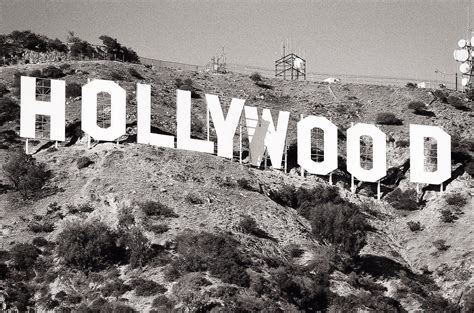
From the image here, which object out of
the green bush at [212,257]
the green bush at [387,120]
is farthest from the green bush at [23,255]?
the green bush at [387,120]

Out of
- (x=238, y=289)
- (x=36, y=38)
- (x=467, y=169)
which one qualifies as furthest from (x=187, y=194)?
(x=36, y=38)

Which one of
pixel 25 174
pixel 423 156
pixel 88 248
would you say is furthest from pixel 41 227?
pixel 423 156

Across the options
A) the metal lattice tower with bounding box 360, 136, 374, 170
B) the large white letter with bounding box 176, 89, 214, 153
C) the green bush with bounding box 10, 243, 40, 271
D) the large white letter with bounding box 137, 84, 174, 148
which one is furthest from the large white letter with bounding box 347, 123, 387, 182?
the green bush with bounding box 10, 243, 40, 271

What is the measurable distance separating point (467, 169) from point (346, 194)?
10913 mm

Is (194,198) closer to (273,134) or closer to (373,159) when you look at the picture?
(273,134)

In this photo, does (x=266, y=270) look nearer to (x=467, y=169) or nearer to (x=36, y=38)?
(x=467, y=169)

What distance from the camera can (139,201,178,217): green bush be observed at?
2293 inches

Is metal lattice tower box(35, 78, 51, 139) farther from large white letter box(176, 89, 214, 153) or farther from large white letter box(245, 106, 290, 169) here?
large white letter box(245, 106, 290, 169)

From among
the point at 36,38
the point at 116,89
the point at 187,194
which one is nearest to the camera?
the point at 187,194

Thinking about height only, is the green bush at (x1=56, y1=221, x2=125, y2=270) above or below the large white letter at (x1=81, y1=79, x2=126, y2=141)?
below

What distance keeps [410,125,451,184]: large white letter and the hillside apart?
5.30ft

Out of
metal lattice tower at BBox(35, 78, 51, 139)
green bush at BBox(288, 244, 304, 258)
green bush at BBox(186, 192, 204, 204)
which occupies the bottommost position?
green bush at BBox(288, 244, 304, 258)

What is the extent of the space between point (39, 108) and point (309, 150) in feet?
71.5

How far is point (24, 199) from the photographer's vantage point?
202 ft
